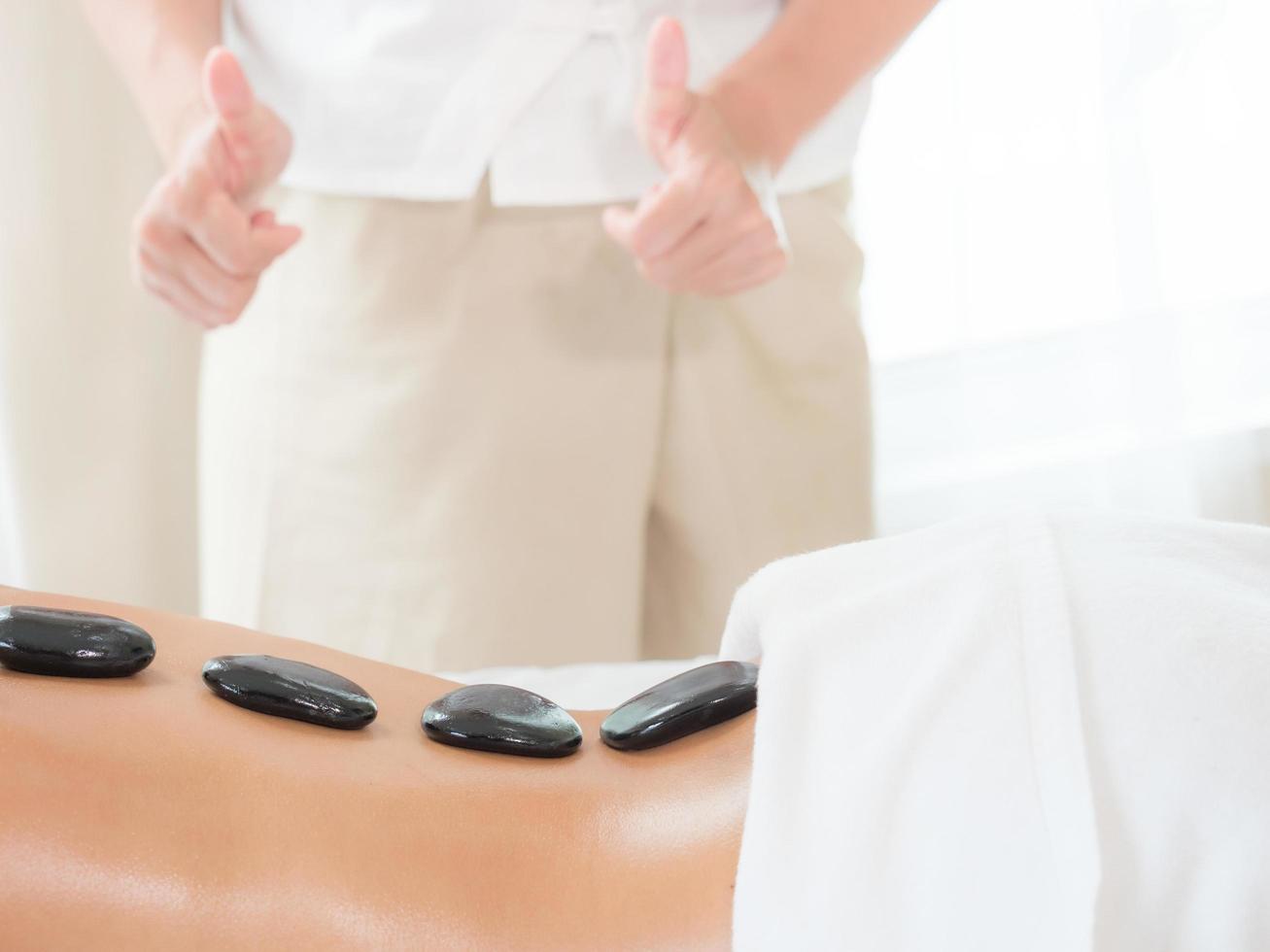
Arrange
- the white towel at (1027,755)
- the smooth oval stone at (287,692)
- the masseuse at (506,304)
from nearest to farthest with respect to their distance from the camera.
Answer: the white towel at (1027,755) → the smooth oval stone at (287,692) → the masseuse at (506,304)

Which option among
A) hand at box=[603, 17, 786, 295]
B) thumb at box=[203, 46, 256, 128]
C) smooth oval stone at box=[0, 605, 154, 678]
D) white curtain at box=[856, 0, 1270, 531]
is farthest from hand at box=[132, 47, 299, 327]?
white curtain at box=[856, 0, 1270, 531]

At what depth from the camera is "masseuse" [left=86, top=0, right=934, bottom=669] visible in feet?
3.02

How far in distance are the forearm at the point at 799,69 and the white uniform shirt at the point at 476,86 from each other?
48mm

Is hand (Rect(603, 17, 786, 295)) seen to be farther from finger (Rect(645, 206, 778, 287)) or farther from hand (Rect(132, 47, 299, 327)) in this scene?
hand (Rect(132, 47, 299, 327))

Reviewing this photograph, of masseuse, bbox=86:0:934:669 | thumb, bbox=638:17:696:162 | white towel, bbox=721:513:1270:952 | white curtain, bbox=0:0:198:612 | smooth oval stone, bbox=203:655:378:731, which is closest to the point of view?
white towel, bbox=721:513:1270:952

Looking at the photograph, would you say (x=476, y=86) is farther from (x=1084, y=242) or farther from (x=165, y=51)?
(x=1084, y=242)

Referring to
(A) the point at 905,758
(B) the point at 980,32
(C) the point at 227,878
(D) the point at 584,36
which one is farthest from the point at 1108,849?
(B) the point at 980,32

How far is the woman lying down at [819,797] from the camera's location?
32 cm

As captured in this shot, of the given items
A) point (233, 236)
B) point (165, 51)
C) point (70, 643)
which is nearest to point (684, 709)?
point (70, 643)

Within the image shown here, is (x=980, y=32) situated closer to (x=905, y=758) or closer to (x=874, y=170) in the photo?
(x=874, y=170)

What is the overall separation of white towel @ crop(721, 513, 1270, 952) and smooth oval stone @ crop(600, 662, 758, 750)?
0.20ft

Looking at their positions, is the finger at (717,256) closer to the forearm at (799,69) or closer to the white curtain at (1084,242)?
the forearm at (799,69)

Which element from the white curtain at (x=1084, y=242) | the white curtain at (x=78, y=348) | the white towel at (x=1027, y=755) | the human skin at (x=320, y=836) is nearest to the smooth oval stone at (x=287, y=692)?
the human skin at (x=320, y=836)

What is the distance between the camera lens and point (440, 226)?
1.00 metres
